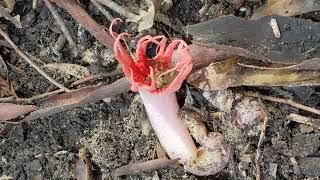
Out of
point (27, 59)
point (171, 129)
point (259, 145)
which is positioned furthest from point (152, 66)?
point (27, 59)

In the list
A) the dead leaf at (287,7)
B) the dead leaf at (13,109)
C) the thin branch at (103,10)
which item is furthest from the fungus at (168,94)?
the dead leaf at (13,109)

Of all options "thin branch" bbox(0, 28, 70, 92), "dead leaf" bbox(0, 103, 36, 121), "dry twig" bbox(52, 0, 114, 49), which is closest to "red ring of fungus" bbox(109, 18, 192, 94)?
"dry twig" bbox(52, 0, 114, 49)

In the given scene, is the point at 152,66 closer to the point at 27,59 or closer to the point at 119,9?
the point at 119,9

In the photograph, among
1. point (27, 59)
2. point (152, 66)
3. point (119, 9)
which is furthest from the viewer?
point (27, 59)

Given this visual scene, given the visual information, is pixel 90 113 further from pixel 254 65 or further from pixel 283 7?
pixel 283 7

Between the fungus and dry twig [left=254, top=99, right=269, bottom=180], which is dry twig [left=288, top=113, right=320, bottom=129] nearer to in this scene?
dry twig [left=254, top=99, right=269, bottom=180]
